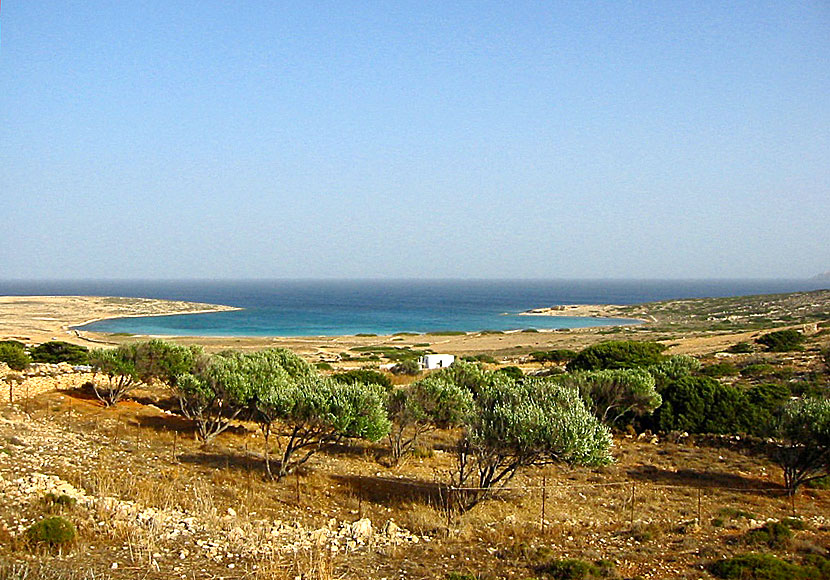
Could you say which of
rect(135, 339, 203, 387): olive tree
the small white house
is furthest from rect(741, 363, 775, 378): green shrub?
rect(135, 339, 203, 387): olive tree

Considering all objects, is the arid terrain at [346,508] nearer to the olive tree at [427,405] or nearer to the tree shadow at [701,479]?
the tree shadow at [701,479]

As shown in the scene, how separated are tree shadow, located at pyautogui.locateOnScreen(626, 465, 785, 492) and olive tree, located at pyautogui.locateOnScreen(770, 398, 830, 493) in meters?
0.60

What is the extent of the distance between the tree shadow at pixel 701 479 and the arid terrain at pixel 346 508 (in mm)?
96

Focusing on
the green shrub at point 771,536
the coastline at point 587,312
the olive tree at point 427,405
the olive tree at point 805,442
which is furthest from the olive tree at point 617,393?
the coastline at point 587,312

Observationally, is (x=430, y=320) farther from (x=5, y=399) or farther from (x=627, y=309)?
(x=5, y=399)

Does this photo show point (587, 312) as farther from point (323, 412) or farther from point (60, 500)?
point (60, 500)

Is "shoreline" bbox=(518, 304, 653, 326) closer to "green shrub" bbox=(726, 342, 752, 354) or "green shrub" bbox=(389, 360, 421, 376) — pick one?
"green shrub" bbox=(726, 342, 752, 354)

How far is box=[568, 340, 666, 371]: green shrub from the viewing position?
36.3 m

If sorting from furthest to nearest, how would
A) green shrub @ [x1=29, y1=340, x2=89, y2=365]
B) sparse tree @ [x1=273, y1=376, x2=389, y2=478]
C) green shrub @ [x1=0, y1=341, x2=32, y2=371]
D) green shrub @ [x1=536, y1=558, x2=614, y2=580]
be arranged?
1. green shrub @ [x1=29, y1=340, x2=89, y2=365]
2. green shrub @ [x1=0, y1=341, x2=32, y2=371]
3. sparse tree @ [x1=273, y1=376, x2=389, y2=478]
4. green shrub @ [x1=536, y1=558, x2=614, y2=580]

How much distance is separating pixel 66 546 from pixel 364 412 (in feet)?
24.5

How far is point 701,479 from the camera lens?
17.2 meters

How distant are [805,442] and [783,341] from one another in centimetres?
3438

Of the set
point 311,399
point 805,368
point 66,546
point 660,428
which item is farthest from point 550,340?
point 66,546

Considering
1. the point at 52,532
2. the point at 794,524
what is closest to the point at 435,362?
the point at 794,524
